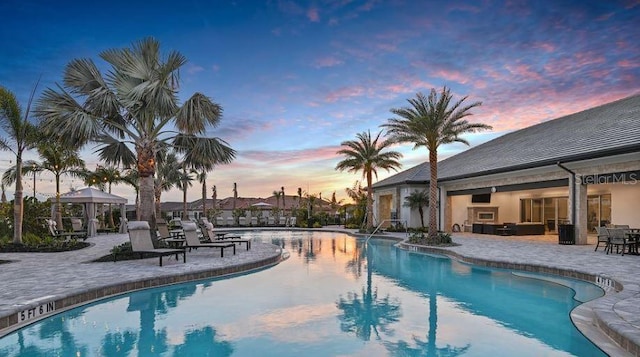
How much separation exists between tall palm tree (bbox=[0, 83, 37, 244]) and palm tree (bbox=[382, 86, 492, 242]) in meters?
14.8

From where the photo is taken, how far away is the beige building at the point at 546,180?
15531mm

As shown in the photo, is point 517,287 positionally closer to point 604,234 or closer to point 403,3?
point 604,234

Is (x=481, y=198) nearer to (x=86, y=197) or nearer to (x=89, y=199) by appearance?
(x=89, y=199)

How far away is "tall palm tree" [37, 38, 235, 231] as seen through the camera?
11844 mm

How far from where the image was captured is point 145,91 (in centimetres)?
1193

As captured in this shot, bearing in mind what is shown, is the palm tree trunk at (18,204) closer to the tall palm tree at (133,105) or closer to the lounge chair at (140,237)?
the tall palm tree at (133,105)

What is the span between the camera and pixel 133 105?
12.2m

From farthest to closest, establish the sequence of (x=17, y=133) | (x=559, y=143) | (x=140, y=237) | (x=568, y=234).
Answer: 1. (x=559, y=143)
2. (x=568, y=234)
3. (x=17, y=133)
4. (x=140, y=237)

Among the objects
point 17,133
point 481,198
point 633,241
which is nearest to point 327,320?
point 633,241

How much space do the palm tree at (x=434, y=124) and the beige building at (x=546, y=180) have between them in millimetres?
3079

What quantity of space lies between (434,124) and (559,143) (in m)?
5.95

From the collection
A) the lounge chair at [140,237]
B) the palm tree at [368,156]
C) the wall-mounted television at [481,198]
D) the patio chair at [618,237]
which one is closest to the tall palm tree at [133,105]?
the lounge chair at [140,237]

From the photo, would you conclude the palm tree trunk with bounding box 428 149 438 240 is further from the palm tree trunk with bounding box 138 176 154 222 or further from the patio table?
the palm tree trunk with bounding box 138 176 154 222

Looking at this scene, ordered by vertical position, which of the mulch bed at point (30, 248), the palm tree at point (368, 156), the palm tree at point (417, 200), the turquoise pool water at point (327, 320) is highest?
the palm tree at point (368, 156)
